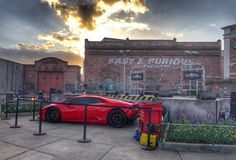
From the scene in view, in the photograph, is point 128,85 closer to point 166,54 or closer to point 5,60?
point 166,54

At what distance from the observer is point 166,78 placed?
26281mm

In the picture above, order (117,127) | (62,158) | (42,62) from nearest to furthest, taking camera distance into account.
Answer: (62,158), (117,127), (42,62)

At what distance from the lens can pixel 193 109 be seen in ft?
28.4

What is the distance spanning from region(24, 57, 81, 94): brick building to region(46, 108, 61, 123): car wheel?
20.1 metres

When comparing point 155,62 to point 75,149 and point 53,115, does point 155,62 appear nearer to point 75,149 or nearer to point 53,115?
point 53,115

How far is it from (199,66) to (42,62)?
23989 millimetres

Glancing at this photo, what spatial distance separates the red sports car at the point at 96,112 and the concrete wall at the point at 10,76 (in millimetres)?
19375

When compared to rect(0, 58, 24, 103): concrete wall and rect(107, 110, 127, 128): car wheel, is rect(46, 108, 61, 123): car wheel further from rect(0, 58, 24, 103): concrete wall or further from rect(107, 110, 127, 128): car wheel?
rect(0, 58, 24, 103): concrete wall

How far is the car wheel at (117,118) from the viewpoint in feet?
28.2

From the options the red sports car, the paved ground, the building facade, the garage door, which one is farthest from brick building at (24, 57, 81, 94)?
the paved ground

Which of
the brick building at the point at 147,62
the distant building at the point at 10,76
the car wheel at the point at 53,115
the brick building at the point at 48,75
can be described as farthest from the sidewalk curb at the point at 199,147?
the brick building at the point at 48,75

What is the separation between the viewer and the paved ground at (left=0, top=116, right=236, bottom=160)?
4.85 metres

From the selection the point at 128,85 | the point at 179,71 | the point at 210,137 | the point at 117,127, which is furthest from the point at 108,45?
the point at 210,137

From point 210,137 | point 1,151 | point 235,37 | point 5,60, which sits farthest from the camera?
point 5,60
